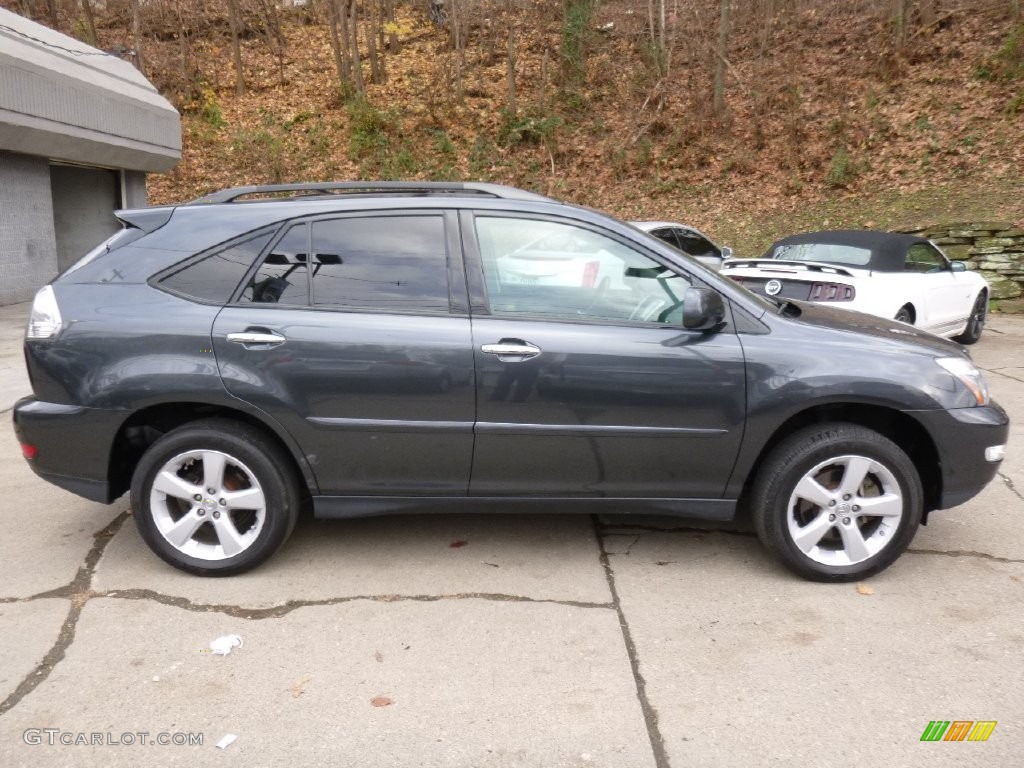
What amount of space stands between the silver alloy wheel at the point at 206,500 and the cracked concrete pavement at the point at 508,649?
0.19 meters

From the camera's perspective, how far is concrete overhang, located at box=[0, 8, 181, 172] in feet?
39.4

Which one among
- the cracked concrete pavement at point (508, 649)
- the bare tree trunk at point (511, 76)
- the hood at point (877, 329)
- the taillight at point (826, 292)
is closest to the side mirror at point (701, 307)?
the hood at point (877, 329)

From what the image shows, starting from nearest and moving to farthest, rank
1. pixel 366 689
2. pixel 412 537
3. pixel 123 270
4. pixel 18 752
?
pixel 18 752 → pixel 366 689 → pixel 123 270 → pixel 412 537

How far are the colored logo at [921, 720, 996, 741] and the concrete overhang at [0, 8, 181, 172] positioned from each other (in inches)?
523

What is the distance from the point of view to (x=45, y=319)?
368cm

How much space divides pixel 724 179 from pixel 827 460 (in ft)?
59.9

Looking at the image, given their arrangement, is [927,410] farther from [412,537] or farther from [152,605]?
[152,605]

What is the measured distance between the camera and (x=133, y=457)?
395cm

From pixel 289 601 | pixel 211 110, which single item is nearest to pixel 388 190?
pixel 289 601

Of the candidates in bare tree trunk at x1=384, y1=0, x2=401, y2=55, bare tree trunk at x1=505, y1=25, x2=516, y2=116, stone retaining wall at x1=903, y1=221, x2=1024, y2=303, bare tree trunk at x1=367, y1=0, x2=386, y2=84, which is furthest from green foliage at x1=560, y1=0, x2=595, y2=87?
stone retaining wall at x1=903, y1=221, x2=1024, y2=303

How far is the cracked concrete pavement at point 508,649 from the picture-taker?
2.67m

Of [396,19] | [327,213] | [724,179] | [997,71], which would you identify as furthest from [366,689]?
[396,19]

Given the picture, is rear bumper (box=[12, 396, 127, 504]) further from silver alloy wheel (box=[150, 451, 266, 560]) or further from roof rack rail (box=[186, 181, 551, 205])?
roof rack rail (box=[186, 181, 551, 205])

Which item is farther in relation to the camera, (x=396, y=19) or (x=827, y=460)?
(x=396, y=19)
